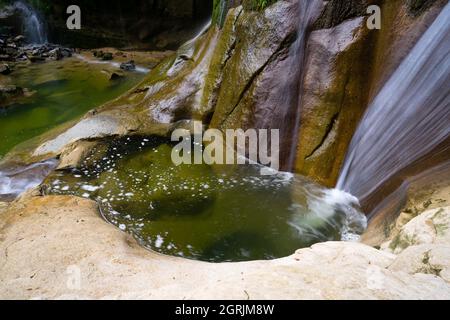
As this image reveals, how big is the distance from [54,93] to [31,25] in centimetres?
772

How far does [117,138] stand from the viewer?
704 cm

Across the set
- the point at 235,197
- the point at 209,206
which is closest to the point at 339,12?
the point at 235,197

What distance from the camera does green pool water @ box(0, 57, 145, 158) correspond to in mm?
8750

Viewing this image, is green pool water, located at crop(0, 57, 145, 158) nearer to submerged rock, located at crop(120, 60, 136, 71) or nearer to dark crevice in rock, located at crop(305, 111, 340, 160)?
submerged rock, located at crop(120, 60, 136, 71)

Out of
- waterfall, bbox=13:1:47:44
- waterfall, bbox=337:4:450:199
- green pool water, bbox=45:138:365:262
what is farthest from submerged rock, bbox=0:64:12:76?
waterfall, bbox=337:4:450:199

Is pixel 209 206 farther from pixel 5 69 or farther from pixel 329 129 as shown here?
pixel 5 69

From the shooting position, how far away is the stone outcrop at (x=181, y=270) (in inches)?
92.4

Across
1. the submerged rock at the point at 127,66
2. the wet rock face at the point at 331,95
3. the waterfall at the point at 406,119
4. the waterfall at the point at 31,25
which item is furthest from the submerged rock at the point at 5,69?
the waterfall at the point at 406,119

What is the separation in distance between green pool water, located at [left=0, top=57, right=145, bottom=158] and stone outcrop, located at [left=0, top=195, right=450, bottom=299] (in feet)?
15.1

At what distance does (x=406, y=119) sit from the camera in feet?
15.5

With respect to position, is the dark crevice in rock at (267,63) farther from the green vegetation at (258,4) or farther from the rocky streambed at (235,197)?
the green vegetation at (258,4)

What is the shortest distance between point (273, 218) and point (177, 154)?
92.8 inches

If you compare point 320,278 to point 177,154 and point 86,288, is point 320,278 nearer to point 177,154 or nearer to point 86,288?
point 86,288
